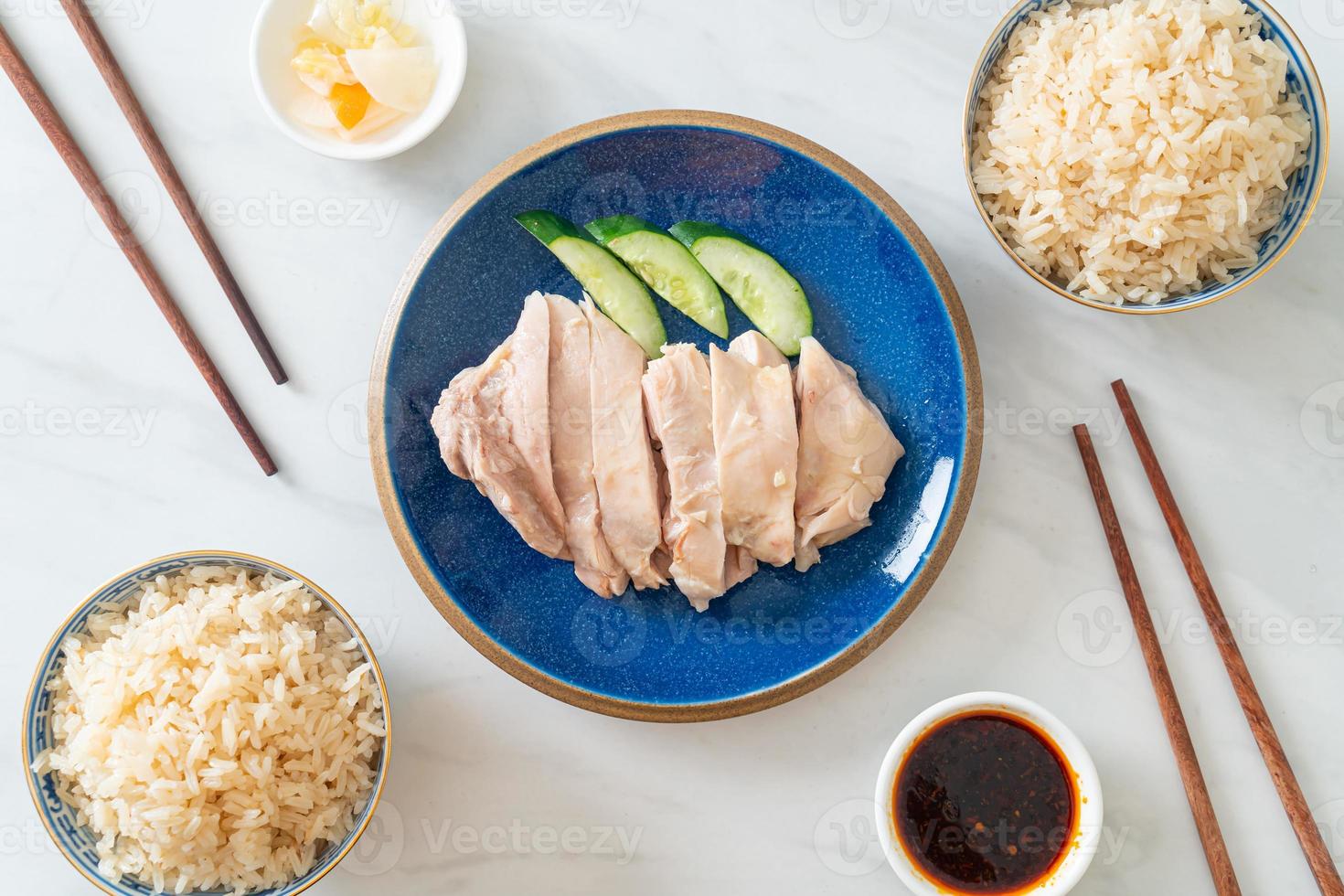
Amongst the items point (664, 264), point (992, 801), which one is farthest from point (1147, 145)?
point (992, 801)

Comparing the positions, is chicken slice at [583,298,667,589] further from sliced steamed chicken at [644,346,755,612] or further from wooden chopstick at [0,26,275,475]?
wooden chopstick at [0,26,275,475]

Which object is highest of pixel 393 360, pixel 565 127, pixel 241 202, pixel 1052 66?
pixel 1052 66

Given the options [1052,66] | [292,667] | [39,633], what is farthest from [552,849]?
[1052,66]

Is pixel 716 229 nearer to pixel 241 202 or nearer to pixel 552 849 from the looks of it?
pixel 241 202

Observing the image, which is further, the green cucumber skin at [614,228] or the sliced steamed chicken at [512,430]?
the green cucumber skin at [614,228]

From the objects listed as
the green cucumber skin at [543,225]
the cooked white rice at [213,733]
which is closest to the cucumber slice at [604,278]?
the green cucumber skin at [543,225]

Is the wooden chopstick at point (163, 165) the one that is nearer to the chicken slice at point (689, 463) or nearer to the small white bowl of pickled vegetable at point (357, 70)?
the small white bowl of pickled vegetable at point (357, 70)

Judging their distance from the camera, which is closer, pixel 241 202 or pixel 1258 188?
pixel 1258 188
